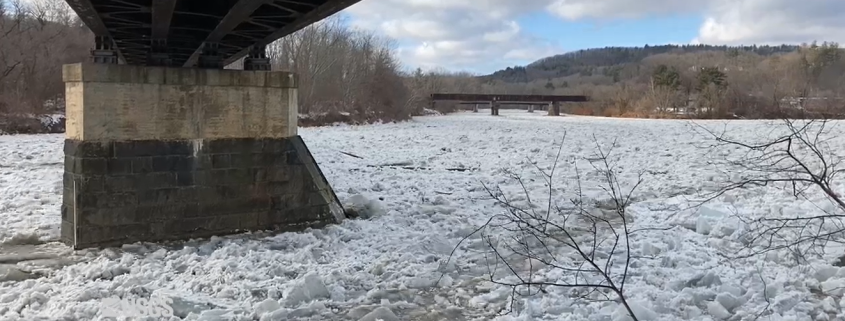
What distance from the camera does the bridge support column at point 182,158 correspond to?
25.9 ft

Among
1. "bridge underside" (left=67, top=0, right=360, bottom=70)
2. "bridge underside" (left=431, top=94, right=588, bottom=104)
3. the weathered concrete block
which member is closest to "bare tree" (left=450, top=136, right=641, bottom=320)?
the weathered concrete block

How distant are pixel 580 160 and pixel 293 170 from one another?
10260mm

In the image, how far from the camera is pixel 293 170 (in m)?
9.32

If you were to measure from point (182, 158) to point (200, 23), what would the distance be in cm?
201

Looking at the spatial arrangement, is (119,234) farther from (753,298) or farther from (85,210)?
(753,298)

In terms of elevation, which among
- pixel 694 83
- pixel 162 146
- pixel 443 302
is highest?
pixel 694 83

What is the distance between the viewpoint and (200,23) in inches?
351

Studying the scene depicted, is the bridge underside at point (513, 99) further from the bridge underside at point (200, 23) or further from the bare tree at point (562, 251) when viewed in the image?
the bridge underside at point (200, 23)

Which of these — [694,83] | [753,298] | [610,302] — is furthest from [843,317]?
[694,83]

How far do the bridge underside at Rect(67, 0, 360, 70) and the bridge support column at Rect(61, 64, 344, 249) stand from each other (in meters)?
0.65

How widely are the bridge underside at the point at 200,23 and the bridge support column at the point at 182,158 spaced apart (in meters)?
0.65

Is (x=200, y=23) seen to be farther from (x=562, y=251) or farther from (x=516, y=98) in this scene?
(x=516, y=98)

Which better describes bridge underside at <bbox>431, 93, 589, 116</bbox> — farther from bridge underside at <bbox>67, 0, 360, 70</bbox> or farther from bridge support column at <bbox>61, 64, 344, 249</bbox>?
bridge support column at <bbox>61, 64, 344, 249</bbox>

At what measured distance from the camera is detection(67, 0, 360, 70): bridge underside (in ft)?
23.8
